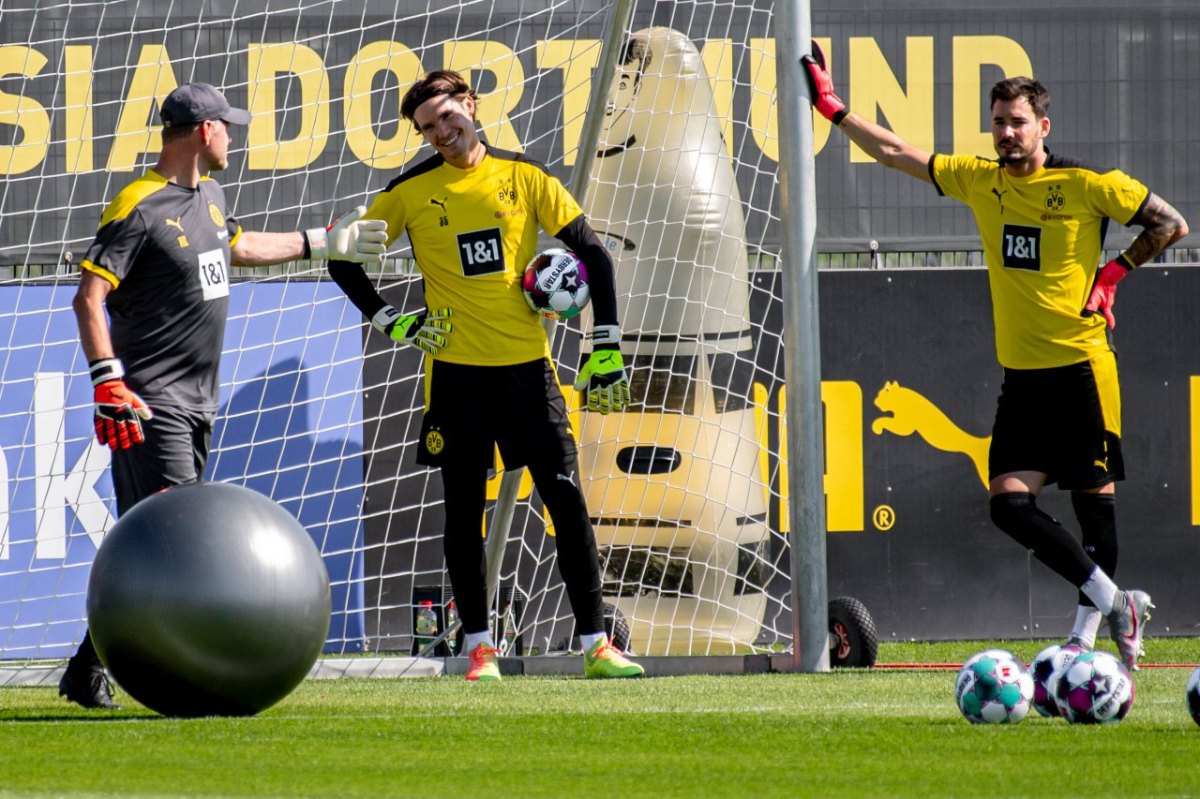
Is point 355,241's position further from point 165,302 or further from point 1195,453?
point 1195,453

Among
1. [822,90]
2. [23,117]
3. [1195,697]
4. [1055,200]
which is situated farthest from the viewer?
[23,117]

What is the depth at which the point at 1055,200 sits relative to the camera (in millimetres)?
7113

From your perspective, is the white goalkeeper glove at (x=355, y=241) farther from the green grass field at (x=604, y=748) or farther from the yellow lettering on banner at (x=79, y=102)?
the yellow lettering on banner at (x=79, y=102)

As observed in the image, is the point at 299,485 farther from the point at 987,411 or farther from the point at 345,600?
the point at 987,411

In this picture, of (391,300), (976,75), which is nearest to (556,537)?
(391,300)

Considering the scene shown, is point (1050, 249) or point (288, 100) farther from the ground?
point (288, 100)

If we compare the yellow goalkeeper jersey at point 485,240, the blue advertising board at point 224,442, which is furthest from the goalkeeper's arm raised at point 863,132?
the blue advertising board at point 224,442

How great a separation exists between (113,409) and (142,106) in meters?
3.83

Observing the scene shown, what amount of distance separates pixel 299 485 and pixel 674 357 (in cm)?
204

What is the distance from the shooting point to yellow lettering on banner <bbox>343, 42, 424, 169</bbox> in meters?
9.22

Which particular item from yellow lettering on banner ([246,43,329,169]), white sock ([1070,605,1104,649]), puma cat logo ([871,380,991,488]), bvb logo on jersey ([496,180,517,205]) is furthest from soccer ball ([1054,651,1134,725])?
yellow lettering on banner ([246,43,329,169])

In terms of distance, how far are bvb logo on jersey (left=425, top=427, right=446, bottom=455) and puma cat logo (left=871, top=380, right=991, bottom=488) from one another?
343 centimetres

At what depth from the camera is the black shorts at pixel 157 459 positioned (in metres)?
5.95

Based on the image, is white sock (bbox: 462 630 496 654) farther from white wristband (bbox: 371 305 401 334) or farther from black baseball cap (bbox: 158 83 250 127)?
black baseball cap (bbox: 158 83 250 127)
